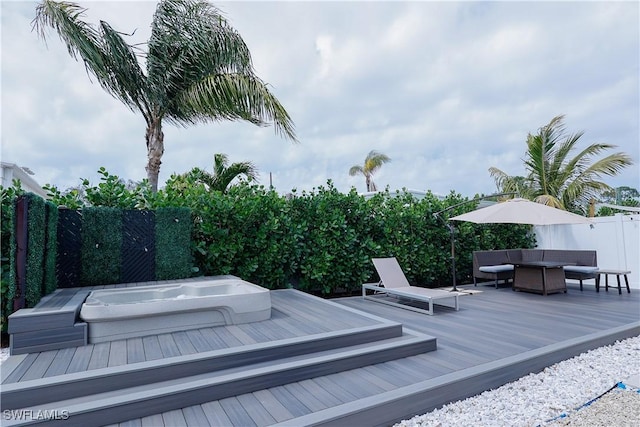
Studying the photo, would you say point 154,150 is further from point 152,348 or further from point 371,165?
point 371,165

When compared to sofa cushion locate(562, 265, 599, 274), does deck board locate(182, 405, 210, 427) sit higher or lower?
lower

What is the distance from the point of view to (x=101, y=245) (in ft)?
18.4

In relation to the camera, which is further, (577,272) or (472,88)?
(472,88)

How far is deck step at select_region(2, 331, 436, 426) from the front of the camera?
2348mm

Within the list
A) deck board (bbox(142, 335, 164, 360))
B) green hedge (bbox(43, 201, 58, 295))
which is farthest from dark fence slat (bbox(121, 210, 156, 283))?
deck board (bbox(142, 335, 164, 360))

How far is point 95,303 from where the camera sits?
12.4 ft

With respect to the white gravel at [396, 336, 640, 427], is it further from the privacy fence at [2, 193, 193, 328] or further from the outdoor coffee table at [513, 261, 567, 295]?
the privacy fence at [2, 193, 193, 328]

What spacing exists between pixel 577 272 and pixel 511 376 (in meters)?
6.04

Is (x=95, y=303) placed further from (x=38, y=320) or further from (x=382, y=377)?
(x=382, y=377)

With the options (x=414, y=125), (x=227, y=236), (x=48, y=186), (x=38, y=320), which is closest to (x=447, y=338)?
(x=227, y=236)

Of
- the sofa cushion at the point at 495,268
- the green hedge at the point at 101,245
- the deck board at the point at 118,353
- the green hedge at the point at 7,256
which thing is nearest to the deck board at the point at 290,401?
the deck board at the point at 118,353

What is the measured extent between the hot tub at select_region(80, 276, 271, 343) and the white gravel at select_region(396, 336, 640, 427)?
228 cm

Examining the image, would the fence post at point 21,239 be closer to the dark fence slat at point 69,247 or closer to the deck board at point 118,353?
the deck board at point 118,353

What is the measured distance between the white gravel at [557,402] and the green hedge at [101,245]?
519 cm
